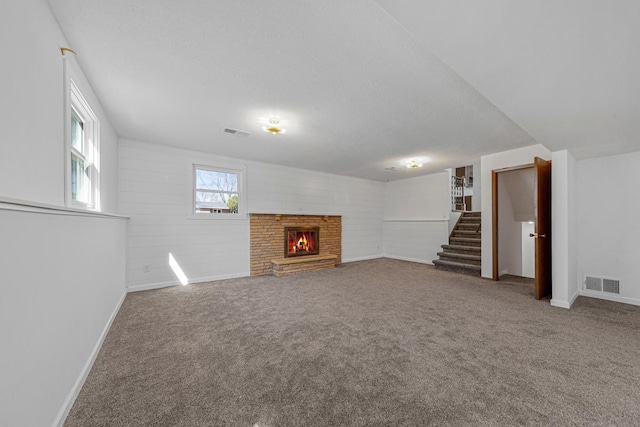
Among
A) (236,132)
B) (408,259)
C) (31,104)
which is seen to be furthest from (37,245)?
(408,259)

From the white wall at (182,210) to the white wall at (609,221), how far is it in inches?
205

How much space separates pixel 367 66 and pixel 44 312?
2.73 meters

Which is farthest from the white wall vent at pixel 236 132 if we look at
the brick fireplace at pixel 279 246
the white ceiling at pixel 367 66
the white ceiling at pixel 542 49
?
the white ceiling at pixel 542 49

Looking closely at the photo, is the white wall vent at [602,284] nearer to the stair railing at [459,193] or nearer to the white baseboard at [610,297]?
the white baseboard at [610,297]

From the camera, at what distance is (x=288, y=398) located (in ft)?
5.20

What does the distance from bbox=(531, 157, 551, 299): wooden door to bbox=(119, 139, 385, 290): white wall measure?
4.53 meters

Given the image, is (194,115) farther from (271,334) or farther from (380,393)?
(380,393)

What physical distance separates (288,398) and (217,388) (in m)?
0.53

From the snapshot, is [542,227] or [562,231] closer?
[562,231]

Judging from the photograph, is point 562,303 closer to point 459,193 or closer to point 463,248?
point 463,248

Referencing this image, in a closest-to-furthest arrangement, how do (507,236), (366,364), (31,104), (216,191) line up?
(31,104) < (366,364) < (216,191) < (507,236)

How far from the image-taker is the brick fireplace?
538 cm

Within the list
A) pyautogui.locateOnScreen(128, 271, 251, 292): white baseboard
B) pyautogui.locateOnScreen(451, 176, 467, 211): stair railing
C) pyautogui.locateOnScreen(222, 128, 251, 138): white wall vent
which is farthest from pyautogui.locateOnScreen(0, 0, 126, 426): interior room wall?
pyautogui.locateOnScreen(451, 176, 467, 211): stair railing

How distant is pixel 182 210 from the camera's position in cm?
461
